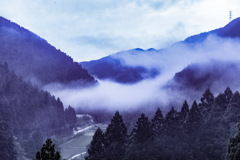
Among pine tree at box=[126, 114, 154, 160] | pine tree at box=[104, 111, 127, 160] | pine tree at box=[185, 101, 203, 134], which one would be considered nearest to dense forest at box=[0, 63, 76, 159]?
pine tree at box=[104, 111, 127, 160]

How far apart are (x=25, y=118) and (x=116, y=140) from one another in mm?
53618

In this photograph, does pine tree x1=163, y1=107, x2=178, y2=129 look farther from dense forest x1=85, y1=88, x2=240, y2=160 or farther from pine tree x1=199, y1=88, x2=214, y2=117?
pine tree x1=199, y1=88, x2=214, y2=117

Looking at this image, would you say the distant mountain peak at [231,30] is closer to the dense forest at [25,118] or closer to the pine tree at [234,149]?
the dense forest at [25,118]

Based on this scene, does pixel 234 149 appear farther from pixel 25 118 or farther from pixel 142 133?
pixel 25 118

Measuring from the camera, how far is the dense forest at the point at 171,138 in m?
40.1

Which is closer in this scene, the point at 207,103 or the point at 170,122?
Result: the point at 170,122

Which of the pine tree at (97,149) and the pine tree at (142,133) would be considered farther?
the pine tree at (142,133)

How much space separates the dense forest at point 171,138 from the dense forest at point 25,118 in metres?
24.8

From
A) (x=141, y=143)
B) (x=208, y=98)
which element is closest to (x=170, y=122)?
(x=141, y=143)

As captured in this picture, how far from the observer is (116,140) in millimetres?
41688

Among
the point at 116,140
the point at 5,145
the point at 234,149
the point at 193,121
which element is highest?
the point at 5,145

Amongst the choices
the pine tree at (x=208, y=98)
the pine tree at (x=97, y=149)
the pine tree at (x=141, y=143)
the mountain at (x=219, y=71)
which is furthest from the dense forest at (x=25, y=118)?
the mountain at (x=219, y=71)

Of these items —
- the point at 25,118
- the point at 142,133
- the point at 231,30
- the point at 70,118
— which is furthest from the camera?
the point at 231,30

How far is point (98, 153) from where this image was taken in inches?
1592
